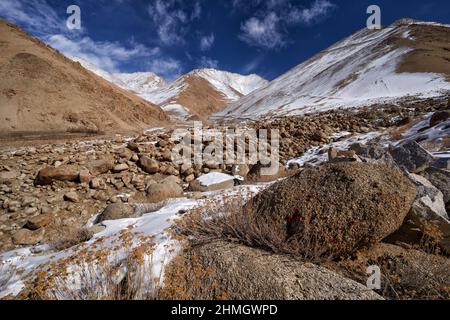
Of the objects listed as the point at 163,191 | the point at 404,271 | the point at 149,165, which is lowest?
the point at 404,271

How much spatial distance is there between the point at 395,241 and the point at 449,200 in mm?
1075

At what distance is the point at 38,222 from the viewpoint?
439 centimetres

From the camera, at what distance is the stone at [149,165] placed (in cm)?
643

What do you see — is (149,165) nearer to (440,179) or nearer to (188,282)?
(188,282)

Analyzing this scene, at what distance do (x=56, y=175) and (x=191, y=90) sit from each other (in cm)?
9153

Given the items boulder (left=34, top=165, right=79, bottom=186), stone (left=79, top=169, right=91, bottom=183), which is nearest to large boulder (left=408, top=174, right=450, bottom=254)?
stone (left=79, top=169, right=91, bottom=183)

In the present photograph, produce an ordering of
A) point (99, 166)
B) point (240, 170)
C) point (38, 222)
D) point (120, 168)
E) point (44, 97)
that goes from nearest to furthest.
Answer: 1. point (38, 222)
2. point (99, 166)
3. point (120, 168)
4. point (240, 170)
5. point (44, 97)

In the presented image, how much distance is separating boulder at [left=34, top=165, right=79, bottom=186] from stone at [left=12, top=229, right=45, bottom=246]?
58.8 inches

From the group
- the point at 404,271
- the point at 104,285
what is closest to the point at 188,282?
the point at 104,285

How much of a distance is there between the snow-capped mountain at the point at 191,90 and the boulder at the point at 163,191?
5118cm

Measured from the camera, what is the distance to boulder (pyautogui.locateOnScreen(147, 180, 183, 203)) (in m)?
5.10

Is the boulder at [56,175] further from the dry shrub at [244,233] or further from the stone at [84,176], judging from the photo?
the dry shrub at [244,233]

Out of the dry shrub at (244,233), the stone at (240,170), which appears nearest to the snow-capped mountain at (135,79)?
the stone at (240,170)
